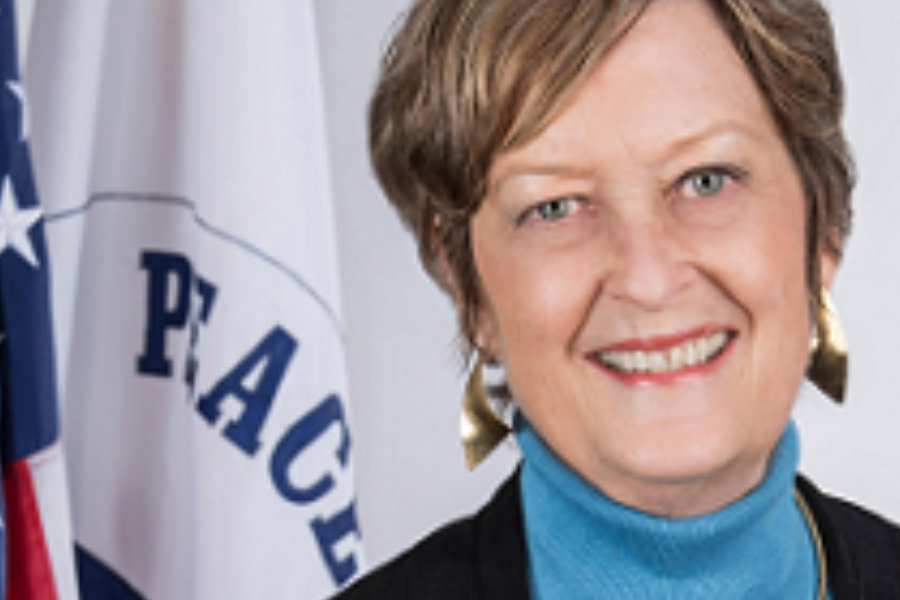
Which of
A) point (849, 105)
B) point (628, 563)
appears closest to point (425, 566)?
point (628, 563)

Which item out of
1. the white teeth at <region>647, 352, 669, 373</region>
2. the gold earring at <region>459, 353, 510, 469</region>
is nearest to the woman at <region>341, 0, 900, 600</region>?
the white teeth at <region>647, 352, 669, 373</region>

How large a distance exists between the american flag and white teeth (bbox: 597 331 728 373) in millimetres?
626

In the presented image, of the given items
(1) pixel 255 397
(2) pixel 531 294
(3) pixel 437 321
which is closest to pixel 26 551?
(1) pixel 255 397

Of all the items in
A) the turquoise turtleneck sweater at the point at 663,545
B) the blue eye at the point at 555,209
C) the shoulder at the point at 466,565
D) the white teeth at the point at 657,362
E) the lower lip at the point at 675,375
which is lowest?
the shoulder at the point at 466,565

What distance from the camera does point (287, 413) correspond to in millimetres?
1690

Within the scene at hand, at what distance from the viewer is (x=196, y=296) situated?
170cm

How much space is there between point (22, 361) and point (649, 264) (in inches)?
26.8

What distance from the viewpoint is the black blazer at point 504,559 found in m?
1.30

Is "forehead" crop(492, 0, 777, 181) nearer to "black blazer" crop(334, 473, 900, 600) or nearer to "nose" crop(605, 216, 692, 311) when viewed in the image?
"nose" crop(605, 216, 692, 311)

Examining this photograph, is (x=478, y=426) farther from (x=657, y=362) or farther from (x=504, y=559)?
(x=657, y=362)

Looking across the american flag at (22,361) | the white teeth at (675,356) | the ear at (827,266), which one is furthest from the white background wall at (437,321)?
the white teeth at (675,356)

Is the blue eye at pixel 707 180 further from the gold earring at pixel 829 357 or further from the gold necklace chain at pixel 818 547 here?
the gold necklace chain at pixel 818 547

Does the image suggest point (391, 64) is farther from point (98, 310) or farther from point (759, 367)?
point (98, 310)

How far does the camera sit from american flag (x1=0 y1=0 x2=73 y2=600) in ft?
4.76
